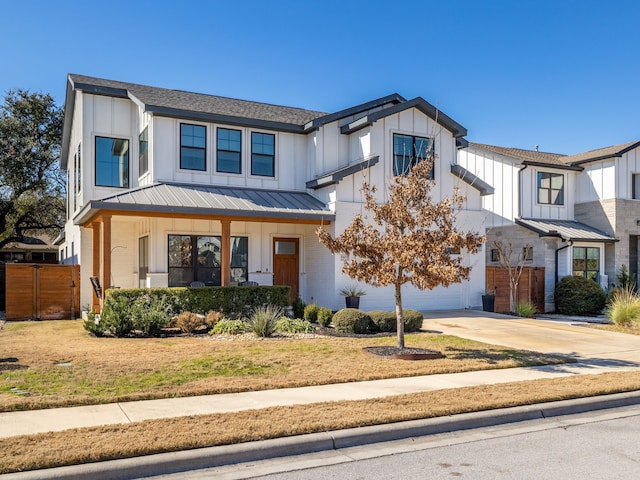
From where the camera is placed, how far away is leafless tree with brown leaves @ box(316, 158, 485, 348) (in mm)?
10938

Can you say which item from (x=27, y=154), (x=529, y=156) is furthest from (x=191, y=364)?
(x=27, y=154)

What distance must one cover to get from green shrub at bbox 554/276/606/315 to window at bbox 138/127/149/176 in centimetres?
1648

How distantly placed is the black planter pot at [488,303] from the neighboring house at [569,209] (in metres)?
3.81

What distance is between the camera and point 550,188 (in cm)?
2534

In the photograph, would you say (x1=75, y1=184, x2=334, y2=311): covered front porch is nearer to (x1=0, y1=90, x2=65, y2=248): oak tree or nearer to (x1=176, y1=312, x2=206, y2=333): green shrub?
(x1=176, y1=312, x2=206, y2=333): green shrub

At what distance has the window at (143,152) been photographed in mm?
19000

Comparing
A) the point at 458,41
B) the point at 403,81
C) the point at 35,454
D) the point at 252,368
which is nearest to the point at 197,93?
the point at 403,81

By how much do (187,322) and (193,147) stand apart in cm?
697

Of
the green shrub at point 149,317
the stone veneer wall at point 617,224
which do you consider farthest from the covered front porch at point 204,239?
the stone veneer wall at point 617,224

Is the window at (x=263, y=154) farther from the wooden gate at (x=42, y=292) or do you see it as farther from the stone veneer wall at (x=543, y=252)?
the stone veneer wall at (x=543, y=252)

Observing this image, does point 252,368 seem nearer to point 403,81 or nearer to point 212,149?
point 212,149

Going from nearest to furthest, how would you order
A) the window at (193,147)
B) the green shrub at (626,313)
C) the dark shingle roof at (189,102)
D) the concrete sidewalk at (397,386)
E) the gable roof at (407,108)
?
1. the concrete sidewalk at (397,386)
2. the green shrub at (626,313)
3. the window at (193,147)
4. the dark shingle roof at (189,102)
5. the gable roof at (407,108)

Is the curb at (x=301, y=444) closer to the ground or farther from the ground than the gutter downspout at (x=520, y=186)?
closer to the ground

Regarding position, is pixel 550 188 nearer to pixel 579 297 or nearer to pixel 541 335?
pixel 579 297
